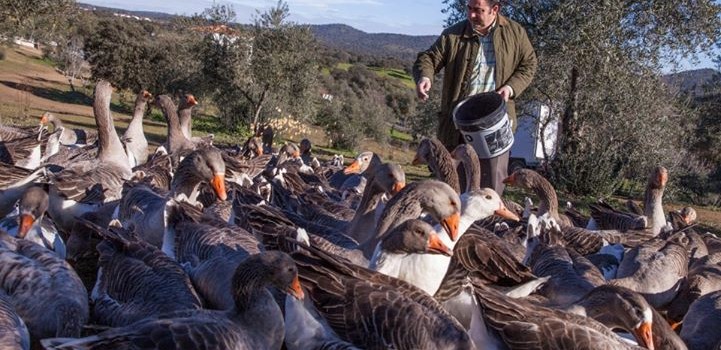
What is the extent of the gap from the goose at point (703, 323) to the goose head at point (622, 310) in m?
0.77

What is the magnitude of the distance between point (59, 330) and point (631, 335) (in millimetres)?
3892

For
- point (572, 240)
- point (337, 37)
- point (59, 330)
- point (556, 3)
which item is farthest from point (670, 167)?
point (337, 37)

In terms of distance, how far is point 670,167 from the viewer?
20391 mm

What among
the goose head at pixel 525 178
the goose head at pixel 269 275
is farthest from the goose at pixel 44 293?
the goose head at pixel 525 178

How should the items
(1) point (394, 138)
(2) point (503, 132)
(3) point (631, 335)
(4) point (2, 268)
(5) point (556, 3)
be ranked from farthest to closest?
(1) point (394, 138) → (5) point (556, 3) → (2) point (503, 132) → (3) point (631, 335) → (4) point (2, 268)

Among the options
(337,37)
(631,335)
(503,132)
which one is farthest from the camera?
(337,37)

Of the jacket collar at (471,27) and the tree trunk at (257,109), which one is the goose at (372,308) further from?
the tree trunk at (257,109)

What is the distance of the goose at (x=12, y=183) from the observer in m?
6.95

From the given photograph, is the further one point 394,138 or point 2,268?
point 394,138

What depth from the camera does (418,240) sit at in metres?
4.55

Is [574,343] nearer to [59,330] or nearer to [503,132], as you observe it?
[59,330]

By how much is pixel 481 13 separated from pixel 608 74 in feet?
42.9

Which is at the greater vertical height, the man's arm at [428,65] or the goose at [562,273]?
the man's arm at [428,65]

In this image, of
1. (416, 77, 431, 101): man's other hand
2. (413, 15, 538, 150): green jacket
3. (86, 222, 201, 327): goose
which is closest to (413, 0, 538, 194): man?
(413, 15, 538, 150): green jacket
